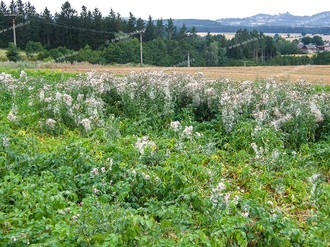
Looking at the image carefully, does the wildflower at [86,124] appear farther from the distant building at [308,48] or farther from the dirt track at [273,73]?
the distant building at [308,48]

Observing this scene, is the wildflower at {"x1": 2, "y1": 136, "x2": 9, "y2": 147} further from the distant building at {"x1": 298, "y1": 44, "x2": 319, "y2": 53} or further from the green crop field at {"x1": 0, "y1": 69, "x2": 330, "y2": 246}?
the distant building at {"x1": 298, "y1": 44, "x2": 319, "y2": 53}

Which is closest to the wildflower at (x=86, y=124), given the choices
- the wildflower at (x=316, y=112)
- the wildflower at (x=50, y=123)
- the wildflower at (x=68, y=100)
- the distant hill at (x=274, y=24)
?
the wildflower at (x=50, y=123)

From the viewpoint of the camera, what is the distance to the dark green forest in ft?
151

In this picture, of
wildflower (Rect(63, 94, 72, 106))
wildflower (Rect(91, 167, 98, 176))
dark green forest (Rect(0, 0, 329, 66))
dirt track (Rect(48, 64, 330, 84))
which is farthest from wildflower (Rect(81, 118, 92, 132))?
dark green forest (Rect(0, 0, 329, 66))

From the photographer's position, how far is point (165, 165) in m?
6.74

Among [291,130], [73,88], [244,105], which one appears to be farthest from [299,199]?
[73,88]

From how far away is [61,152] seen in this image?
6.70 m

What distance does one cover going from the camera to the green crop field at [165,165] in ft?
14.0

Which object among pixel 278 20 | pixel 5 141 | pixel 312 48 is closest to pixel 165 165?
pixel 5 141

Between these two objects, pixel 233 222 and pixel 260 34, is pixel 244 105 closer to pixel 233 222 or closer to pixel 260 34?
pixel 233 222

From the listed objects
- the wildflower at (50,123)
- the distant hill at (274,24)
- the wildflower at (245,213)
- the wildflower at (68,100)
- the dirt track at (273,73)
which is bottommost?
the wildflower at (245,213)

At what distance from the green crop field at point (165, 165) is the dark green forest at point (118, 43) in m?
33.3

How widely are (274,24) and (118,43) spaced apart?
45268 millimetres

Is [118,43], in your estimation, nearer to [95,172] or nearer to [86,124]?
[86,124]
